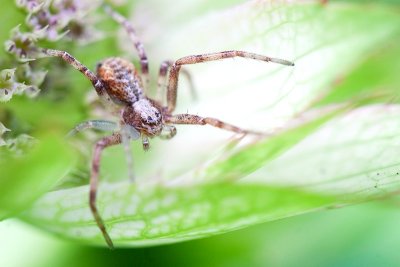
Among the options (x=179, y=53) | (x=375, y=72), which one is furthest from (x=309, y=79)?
(x=179, y=53)

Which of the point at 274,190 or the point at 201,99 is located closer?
the point at 274,190

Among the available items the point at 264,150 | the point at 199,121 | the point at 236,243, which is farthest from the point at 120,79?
the point at 264,150

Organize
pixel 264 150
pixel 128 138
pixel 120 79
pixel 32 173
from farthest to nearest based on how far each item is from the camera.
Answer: pixel 120 79 < pixel 128 138 < pixel 264 150 < pixel 32 173

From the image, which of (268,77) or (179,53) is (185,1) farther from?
(268,77)

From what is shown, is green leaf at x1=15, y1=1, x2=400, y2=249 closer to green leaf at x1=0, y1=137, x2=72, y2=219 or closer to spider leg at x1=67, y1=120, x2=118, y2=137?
spider leg at x1=67, y1=120, x2=118, y2=137

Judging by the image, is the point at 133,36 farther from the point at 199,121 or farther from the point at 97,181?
the point at 97,181

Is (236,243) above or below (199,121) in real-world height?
below

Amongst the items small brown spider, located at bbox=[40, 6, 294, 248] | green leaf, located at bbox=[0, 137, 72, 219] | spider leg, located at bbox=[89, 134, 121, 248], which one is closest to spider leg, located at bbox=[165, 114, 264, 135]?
small brown spider, located at bbox=[40, 6, 294, 248]

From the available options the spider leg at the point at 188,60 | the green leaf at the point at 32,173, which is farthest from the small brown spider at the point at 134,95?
the green leaf at the point at 32,173
